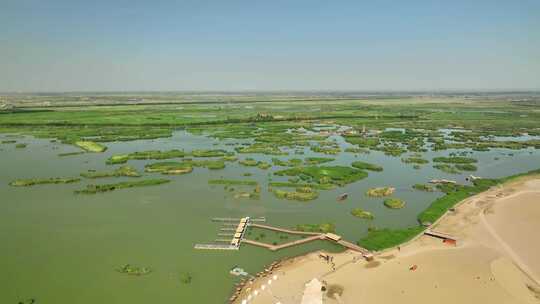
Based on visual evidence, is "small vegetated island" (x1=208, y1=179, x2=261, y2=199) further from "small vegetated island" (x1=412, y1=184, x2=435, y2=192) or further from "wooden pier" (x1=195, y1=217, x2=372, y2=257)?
"small vegetated island" (x1=412, y1=184, x2=435, y2=192)

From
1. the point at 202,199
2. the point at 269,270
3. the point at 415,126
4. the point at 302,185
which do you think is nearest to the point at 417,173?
the point at 302,185

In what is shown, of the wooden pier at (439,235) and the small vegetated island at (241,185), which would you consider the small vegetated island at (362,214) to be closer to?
the wooden pier at (439,235)

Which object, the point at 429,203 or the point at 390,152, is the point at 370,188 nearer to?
the point at 429,203

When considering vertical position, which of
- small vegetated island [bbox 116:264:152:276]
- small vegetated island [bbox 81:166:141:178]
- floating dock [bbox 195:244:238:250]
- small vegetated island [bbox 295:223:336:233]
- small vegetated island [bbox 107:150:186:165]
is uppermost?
small vegetated island [bbox 107:150:186:165]

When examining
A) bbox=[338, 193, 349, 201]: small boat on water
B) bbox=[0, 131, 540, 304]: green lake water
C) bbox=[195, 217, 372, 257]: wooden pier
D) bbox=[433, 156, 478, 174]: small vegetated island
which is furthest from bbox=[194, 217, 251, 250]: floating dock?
bbox=[433, 156, 478, 174]: small vegetated island

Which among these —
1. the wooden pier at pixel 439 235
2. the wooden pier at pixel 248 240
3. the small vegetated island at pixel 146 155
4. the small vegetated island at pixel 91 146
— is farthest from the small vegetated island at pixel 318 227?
the small vegetated island at pixel 91 146
